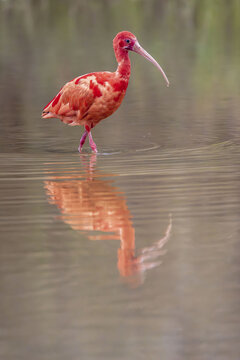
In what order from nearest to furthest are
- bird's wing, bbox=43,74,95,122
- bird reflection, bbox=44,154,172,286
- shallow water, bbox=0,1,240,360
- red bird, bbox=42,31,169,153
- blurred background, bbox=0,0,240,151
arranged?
shallow water, bbox=0,1,240,360
bird reflection, bbox=44,154,172,286
red bird, bbox=42,31,169,153
bird's wing, bbox=43,74,95,122
blurred background, bbox=0,0,240,151

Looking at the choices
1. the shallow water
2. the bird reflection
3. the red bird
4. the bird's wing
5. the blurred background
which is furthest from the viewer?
the blurred background

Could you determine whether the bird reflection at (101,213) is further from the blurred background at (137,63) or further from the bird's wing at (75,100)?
the blurred background at (137,63)

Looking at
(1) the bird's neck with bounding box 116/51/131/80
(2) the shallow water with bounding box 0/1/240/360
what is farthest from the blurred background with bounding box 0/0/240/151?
(1) the bird's neck with bounding box 116/51/131/80

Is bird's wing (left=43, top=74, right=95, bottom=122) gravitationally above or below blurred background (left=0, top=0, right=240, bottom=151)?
above

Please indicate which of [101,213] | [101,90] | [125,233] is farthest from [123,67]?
[125,233]

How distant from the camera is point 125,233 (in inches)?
244

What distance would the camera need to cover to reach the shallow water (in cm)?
449

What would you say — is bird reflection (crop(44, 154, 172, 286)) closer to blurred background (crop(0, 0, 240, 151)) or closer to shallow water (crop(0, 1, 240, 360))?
shallow water (crop(0, 1, 240, 360))

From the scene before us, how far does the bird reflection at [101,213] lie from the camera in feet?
18.3

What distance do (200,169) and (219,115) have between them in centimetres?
386

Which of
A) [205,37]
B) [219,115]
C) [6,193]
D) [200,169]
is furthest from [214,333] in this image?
[205,37]

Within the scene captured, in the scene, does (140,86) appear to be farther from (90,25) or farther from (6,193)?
(90,25)

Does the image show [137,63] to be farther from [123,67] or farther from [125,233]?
[125,233]

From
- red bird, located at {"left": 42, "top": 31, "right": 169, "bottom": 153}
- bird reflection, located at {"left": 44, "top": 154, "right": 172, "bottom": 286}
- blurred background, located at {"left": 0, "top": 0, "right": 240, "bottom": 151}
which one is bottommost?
blurred background, located at {"left": 0, "top": 0, "right": 240, "bottom": 151}
